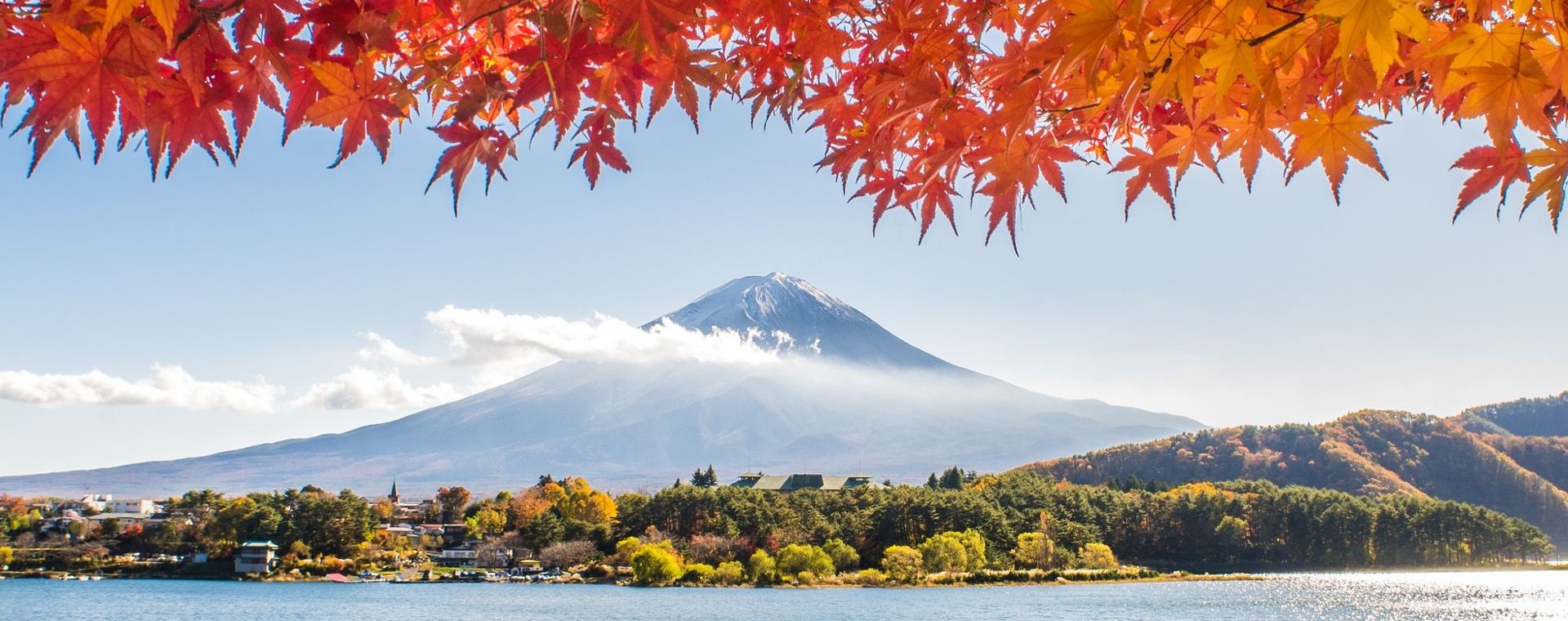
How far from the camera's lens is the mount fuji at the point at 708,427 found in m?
159

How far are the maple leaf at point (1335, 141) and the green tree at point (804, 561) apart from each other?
41.9 m

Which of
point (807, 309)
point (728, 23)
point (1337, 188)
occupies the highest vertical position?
point (807, 309)

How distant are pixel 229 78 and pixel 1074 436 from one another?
192 meters

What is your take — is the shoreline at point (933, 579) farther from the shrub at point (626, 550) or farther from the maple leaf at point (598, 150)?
the maple leaf at point (598, 150)

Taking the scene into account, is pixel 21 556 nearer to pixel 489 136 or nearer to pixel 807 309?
pixel 489 136

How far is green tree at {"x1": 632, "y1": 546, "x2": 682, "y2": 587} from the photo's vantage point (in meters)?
42.8

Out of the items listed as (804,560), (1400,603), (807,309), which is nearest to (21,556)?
(804,560)

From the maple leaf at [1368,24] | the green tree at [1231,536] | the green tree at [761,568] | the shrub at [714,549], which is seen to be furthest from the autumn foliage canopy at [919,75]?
the green tree at [1231,536]

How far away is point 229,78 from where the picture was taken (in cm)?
117

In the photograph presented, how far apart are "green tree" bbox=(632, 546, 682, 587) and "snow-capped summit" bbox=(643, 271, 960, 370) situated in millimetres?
122090

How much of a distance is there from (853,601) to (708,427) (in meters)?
133

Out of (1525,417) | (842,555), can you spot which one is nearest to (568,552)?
(842,555)

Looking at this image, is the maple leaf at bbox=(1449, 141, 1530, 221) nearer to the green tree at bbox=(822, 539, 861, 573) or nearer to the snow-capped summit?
the green tree at bbox=(822, 539, 861, 573)

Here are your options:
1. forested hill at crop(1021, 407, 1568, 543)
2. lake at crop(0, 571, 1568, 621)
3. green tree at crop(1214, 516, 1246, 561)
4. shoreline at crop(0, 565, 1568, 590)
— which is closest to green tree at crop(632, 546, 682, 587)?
shoreline at crop(0, 565, 1568, 590)
